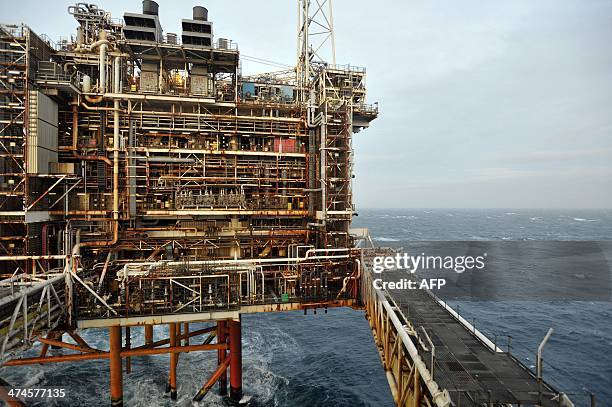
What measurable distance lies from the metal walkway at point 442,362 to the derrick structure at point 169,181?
17.9 feet

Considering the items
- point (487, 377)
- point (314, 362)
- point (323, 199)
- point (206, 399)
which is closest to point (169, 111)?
point (323, 199)

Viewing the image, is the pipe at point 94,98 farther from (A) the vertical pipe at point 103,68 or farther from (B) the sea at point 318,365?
(B) the sea at point 318,365

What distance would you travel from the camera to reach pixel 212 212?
89.7ft

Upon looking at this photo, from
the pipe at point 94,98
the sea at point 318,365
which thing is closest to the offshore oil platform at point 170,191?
the pipe at point 94,98

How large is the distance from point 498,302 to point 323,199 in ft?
116

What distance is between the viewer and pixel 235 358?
943 inches

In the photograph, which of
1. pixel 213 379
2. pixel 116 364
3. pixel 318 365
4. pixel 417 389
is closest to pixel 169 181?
pixel 116 364

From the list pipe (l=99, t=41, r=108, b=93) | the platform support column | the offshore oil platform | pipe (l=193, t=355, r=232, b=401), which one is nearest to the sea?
pipe (l=193, t=355, r=232, b=401)

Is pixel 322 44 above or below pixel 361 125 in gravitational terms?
above

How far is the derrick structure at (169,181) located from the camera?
22516 millimetres

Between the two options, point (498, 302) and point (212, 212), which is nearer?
point (212, 212)

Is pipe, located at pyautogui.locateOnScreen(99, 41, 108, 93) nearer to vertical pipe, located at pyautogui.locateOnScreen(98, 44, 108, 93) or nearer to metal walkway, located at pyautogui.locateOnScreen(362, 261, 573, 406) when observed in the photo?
vertical pipe, located at pyautogui.locateOnScreen(98, 44, 108, 93)

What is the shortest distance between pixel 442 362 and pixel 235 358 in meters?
15.4

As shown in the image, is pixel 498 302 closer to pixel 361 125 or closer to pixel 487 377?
pixel 361 125
